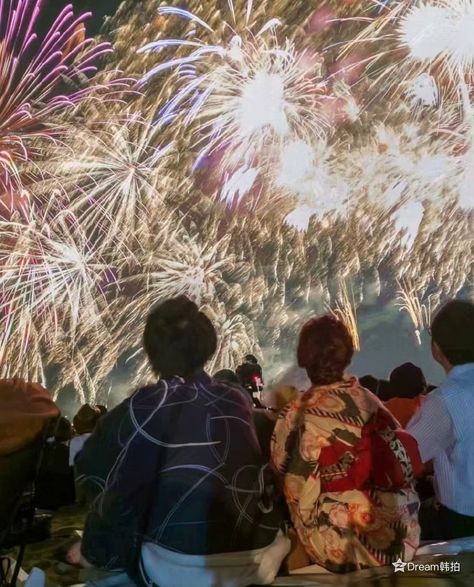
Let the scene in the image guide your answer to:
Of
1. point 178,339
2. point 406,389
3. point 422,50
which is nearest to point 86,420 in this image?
point 406,389

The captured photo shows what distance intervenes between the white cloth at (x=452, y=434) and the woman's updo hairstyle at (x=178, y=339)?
2.47ft

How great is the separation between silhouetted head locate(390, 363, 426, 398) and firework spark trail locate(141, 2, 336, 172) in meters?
8.42

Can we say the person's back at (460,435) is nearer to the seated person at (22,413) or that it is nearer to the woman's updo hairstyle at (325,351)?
the woman's updo hairstyle at (325,351)

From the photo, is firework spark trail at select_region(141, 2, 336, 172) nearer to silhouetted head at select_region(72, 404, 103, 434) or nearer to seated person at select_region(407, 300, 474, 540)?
silhouetted head at select_region(72, 404, 103, 434)

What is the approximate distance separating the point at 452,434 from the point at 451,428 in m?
0.02

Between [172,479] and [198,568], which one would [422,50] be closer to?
[172,479]

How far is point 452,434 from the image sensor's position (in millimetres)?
2211

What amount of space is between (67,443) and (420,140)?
30.9ft

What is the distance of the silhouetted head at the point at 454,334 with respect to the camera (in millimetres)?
2312

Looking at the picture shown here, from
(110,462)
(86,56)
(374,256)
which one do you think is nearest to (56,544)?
(110,462)

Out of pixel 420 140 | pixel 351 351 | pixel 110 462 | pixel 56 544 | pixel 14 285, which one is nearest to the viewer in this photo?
pixel 110 462

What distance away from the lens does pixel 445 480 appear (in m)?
2.29

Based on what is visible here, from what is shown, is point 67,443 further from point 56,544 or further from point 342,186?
point 342,186

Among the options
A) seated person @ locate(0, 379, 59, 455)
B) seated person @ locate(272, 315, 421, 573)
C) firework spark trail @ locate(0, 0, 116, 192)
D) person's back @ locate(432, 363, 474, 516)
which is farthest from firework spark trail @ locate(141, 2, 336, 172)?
seated person @ locate(272, 315, 421, 573)
